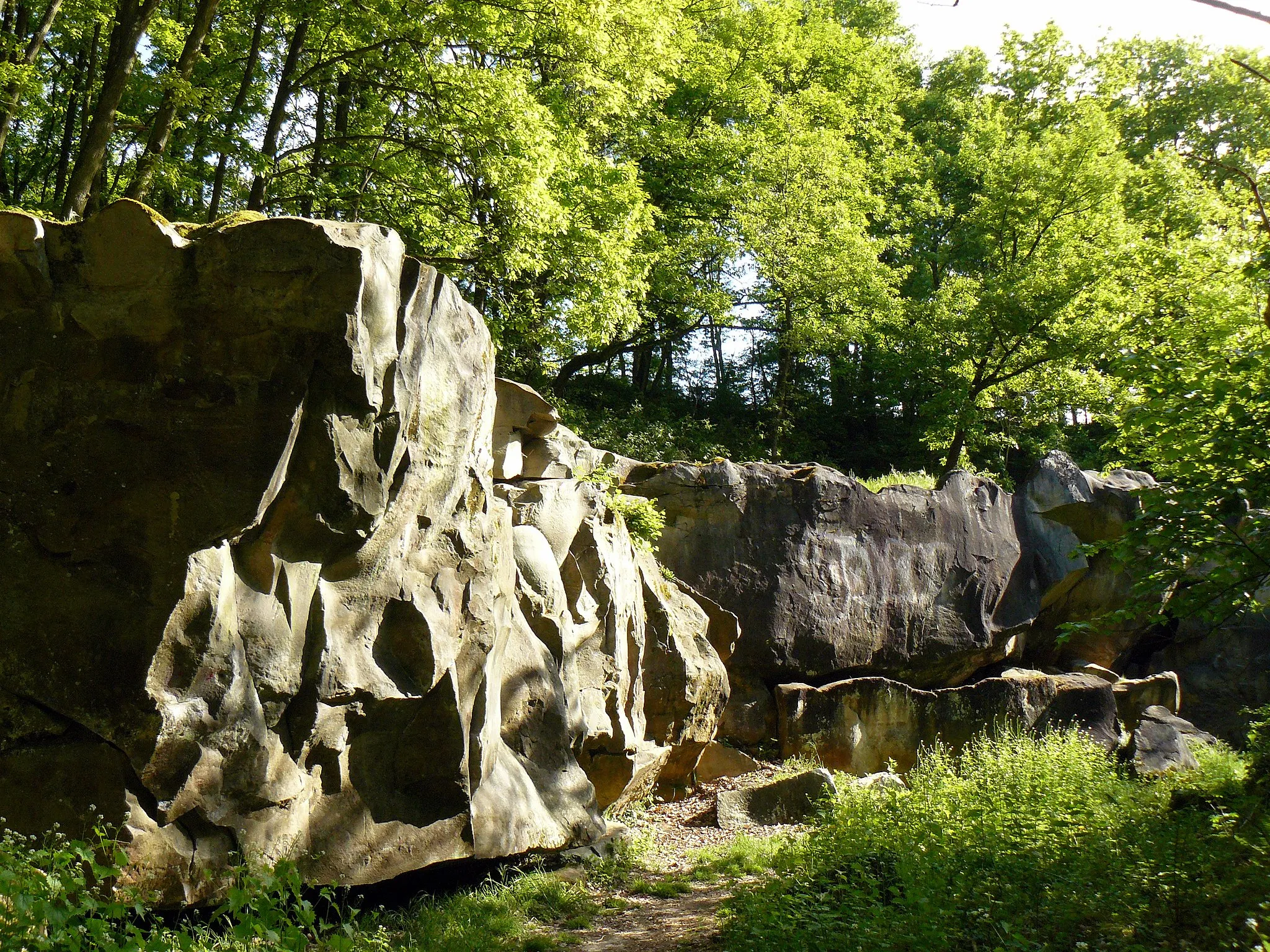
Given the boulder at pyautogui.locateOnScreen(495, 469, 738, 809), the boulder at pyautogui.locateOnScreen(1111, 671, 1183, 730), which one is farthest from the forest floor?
the boulder at pyautogui.locateOnScreen(1111, 671, 1183, 730)

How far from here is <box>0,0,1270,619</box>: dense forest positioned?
11844 mm

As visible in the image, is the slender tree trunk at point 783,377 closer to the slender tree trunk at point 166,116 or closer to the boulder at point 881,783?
the boulder at point 881,783

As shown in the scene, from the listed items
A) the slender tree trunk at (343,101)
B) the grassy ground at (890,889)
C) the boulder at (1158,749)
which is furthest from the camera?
the slender tree trunk at (343,101)

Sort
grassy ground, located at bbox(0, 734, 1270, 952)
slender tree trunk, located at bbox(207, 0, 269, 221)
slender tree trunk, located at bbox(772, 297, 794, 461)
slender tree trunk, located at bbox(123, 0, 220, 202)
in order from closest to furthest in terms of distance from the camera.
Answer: grassy ground, located at bbox(0, 734, 1270, 952) < slender tree trunk, located at bbox(123, 0, 220, 202) < slender tree trunk, located at bbox(207, 0, 269, 221) < slender tree trunk, located at bbox(772, 297, 794, 461)

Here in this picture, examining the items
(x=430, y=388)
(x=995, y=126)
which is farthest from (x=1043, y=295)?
(x=430, y=388)

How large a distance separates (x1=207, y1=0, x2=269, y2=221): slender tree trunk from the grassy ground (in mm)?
10003

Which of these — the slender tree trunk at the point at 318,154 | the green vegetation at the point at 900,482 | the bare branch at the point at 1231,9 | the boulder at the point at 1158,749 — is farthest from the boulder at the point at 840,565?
the bare branch at the point at 1231,9

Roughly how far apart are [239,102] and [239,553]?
9554 mm

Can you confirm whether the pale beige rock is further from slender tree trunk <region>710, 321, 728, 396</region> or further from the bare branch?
slender tree trunk <region>710, 321, 728, 396</region>

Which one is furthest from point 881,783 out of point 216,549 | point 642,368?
point 642,368

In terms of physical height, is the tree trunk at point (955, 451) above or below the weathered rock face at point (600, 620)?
above

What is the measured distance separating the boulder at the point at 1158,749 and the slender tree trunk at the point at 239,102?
14528 mm

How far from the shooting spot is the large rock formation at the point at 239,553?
19.4 feet

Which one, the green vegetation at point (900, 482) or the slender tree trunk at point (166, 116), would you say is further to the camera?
the green vegetation at point (900, 482)
